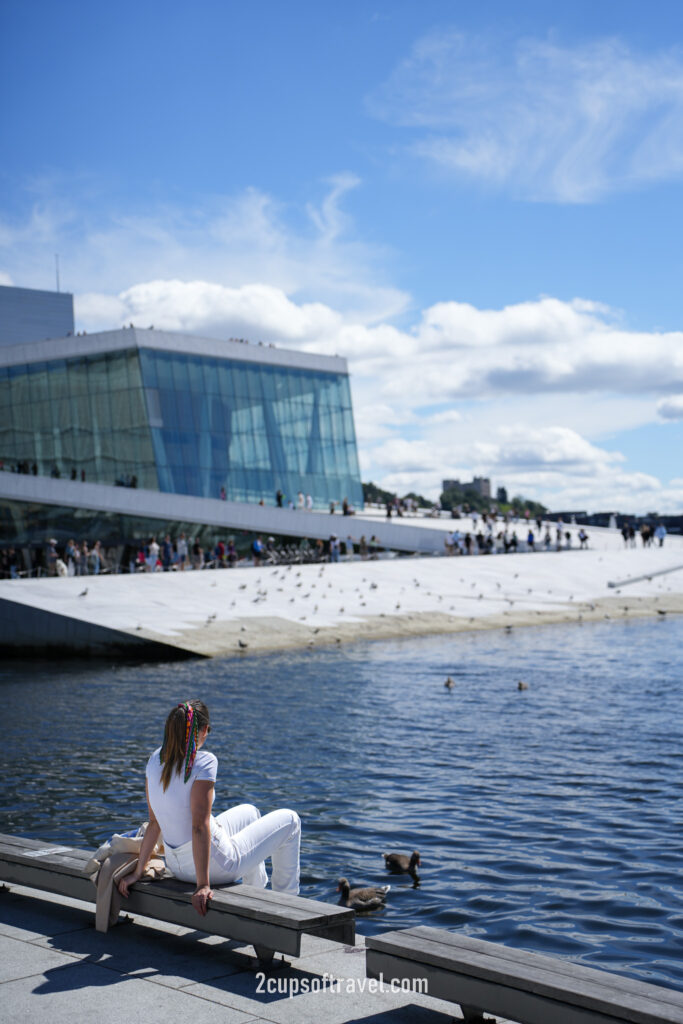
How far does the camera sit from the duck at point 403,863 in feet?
28.5

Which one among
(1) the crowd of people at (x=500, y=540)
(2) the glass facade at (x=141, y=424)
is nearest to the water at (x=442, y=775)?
(1) the crowd of people at (x=500, y=540)

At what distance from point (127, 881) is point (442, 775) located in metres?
7.41

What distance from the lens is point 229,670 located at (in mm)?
22531

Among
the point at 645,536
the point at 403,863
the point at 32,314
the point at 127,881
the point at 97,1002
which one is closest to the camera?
the point at 97,1002

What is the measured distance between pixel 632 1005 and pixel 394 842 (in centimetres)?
608

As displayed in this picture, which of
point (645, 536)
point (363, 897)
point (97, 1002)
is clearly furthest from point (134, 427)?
point (97, 1002)

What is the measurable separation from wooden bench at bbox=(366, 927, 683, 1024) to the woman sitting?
1.01 metres

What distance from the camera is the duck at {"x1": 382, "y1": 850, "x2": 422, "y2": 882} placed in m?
8.68

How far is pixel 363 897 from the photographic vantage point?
8.02 m

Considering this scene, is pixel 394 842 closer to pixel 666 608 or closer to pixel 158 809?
pixel 158 809

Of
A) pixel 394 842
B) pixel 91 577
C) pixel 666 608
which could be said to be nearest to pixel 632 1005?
pixel 394 842

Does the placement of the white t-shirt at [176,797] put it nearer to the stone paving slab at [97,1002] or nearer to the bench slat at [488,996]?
the stone paving slab at [97,1002]

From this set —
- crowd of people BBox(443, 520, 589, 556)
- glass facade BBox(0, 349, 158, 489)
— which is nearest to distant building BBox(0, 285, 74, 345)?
glass facade BBox(0, 349, 158, 489)

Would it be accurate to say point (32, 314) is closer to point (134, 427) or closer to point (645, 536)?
point (134, 427)
